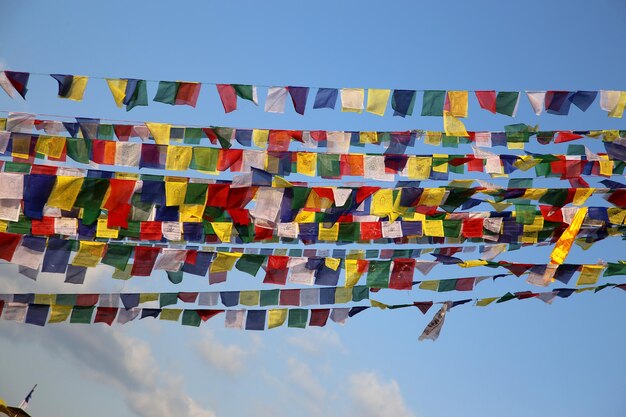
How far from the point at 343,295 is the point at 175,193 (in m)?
2.78

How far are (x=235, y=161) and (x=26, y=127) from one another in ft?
11.7

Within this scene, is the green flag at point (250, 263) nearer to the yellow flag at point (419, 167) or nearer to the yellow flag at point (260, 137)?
the yellow flag at point (260, 137)

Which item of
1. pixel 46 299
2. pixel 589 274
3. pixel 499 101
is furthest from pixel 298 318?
pixel 499 101

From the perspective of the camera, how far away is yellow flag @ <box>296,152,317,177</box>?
11742mm

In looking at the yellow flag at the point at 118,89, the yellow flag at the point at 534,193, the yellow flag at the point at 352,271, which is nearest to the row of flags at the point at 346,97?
the yellow flag at the point at 118,89

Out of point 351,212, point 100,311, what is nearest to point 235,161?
point 351,212

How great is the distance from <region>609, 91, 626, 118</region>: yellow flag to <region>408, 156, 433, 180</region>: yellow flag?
8.83 feet

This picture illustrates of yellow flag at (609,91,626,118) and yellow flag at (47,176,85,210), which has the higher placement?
yellow flag at (609,91,626,118)

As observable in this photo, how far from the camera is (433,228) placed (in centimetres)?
1091

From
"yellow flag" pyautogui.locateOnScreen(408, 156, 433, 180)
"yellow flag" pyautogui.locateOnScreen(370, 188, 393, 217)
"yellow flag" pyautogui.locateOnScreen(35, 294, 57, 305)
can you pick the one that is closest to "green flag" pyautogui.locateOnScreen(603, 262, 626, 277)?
"yellow flag" pyautogui.locateOnScreen(408, 156, 433, 180)

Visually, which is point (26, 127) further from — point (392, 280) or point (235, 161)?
point (392, 280)

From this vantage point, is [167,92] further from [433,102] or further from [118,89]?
[433,102]

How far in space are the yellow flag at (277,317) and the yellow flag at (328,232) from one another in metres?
1.26

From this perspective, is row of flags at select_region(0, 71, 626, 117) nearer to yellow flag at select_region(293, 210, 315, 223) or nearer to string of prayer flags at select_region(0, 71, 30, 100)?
string of prayer flags at select_region(0, 71, 30, 100)
